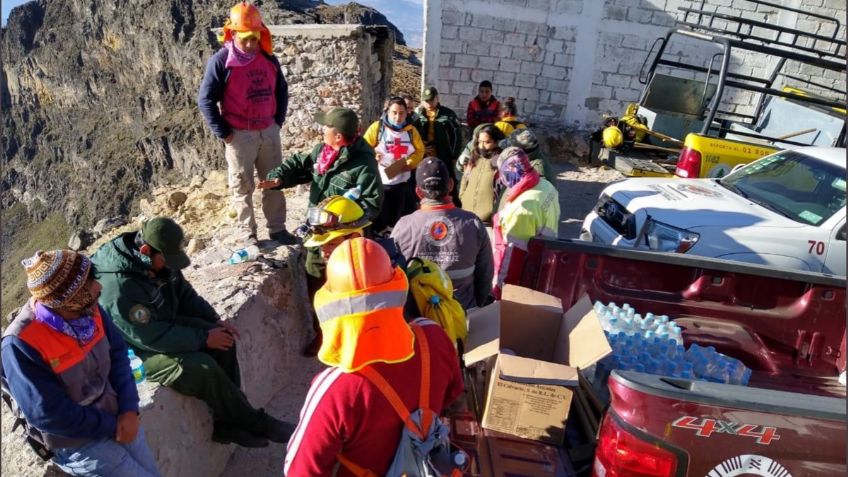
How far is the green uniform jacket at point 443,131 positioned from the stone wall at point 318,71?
1.56m

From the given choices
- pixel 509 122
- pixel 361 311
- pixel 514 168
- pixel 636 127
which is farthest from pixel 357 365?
pixel 636 127

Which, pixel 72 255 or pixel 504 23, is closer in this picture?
pixel 72 255

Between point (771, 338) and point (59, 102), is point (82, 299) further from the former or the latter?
point (59, 102)

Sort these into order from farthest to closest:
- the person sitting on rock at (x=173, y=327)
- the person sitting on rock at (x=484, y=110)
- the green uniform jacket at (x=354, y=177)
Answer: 1. the person sitting on rock at (x=484, y=110)
2. the green uniform jacket at (x=354, y=177)
3. the person sitting on rock at (x=173, y=327)

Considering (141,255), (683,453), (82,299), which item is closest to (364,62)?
(141,255)

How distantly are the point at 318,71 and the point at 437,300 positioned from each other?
5.76m

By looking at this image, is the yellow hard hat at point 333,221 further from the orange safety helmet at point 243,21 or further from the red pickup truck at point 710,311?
the orange safety helmet at point 243,21

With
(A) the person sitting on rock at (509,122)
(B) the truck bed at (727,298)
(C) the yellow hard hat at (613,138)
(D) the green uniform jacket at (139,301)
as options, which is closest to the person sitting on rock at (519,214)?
(B) the truck bed at (727,298)

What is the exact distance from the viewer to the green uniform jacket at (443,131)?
656 cm

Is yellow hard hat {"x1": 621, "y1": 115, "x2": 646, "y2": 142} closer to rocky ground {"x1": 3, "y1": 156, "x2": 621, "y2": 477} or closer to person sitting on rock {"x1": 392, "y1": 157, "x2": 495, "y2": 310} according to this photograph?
rocky ground {"x1": 3, "y1": 156, "x2": 621, "y2": 477}

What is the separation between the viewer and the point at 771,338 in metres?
3.80

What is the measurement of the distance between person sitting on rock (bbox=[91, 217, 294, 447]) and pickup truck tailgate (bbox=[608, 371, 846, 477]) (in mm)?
1965

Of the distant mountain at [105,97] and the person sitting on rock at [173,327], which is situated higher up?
the person sitting on rock at [173,327]

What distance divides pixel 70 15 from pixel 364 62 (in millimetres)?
58788
